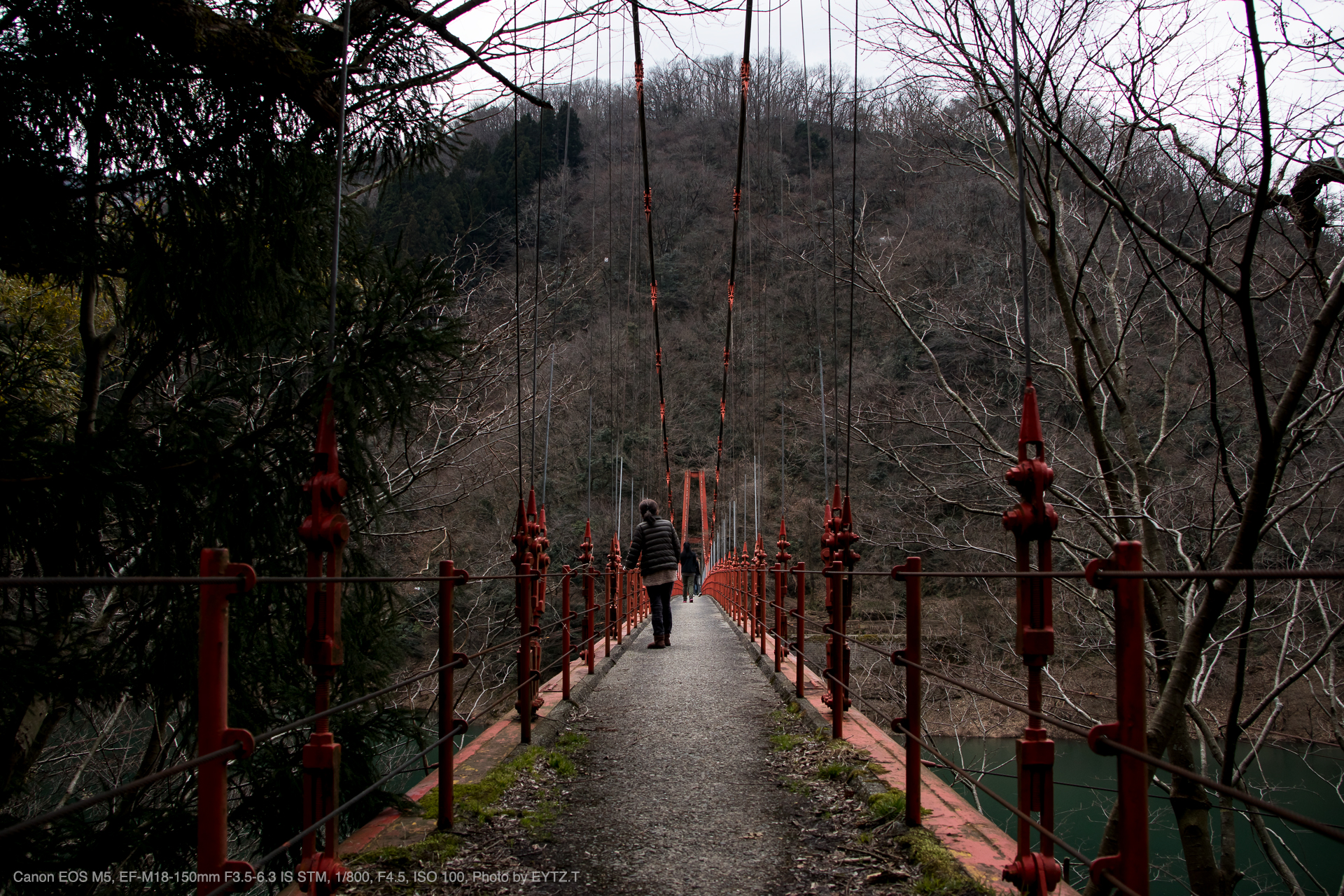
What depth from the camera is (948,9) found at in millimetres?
5207

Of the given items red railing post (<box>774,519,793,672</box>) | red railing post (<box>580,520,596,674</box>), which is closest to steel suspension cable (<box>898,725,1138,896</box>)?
red railing post (<box>774,519,793,672</box>)

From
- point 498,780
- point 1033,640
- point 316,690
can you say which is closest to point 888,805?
point 1033,640

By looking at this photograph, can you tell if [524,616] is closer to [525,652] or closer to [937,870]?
[525,652]

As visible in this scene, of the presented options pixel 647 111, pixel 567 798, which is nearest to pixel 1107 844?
pixel 567 798

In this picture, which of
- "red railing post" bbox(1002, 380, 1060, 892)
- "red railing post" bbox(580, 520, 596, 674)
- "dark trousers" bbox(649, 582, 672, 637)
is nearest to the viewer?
"red railing post" bbox(1002, 380, 1060, 892)

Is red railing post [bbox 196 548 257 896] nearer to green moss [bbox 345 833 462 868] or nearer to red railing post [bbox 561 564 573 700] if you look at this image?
green moss [bbox 345 833 462 868]

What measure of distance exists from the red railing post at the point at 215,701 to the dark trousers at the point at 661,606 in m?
6.39

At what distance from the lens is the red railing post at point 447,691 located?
2.53 m

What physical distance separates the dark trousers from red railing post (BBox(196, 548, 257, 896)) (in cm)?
639

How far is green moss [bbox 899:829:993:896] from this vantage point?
1956 mm

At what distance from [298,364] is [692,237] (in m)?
17.1

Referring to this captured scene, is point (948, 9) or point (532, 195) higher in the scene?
point (532, 195)

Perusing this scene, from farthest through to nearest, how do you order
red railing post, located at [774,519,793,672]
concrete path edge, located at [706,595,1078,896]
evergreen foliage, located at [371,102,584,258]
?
evergreen foliage, located at [371,102,584,258] → red railing post, located at [774,519,793,672] → concrete path edge, located at [706,595,1078,896]

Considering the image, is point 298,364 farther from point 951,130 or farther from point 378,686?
point 951,130
